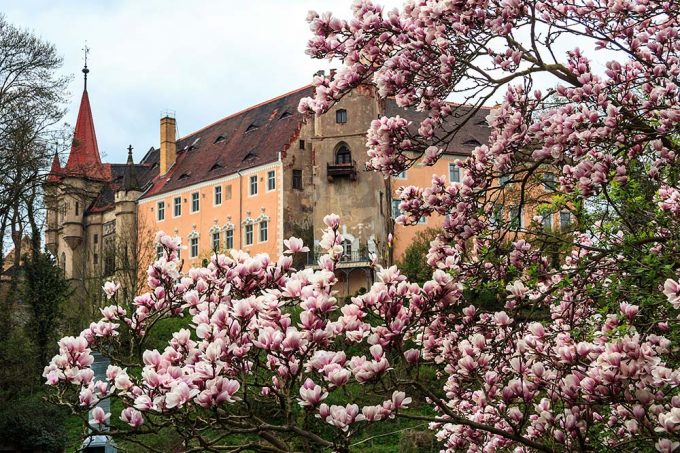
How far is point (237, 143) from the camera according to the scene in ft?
181

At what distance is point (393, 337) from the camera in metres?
4.92

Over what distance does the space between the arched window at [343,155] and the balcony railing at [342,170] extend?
0.65ft

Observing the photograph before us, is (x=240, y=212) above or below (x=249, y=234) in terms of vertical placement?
above

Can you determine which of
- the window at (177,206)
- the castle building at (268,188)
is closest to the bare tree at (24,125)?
the castle building at (268,188)

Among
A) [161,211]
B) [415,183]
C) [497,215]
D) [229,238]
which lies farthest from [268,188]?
[497,215]

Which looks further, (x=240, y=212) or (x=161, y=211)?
(x=161, y=211)

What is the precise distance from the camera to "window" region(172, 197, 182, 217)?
56.0 metres

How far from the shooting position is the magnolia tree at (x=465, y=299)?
4.73 metres

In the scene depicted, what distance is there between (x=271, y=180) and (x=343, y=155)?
4.61 meters

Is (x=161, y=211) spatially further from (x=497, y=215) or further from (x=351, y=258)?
(x=497, y=215)

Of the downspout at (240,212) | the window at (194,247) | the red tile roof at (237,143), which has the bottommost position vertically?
the window at (194,247)

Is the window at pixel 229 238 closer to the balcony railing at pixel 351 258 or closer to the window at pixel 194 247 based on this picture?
the window at pixel 194 247

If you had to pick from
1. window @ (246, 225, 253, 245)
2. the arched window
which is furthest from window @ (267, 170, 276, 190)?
the arched window

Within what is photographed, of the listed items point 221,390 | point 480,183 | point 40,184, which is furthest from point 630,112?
point 40,184
